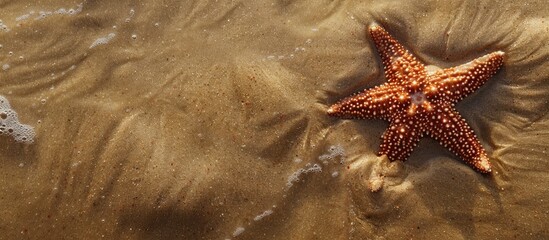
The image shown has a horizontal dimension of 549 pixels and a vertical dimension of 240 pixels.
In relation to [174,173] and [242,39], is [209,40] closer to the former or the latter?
[242,39]

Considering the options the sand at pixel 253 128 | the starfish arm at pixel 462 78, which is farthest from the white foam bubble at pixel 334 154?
the starfish arm at pixel 462 78

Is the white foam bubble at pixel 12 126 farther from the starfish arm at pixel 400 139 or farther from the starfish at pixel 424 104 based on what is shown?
the starfish arm at pixel 400 139

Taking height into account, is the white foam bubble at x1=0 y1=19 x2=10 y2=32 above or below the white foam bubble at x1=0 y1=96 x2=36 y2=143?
above

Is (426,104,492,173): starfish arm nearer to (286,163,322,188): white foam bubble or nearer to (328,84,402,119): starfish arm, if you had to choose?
(328,84,402,119): starfish arm

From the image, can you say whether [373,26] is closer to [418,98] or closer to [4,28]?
[418,98]

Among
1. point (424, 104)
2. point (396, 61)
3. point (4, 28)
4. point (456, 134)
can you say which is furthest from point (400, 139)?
point (4, 28)

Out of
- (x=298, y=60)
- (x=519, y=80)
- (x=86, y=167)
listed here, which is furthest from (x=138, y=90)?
(x=519, y=80)

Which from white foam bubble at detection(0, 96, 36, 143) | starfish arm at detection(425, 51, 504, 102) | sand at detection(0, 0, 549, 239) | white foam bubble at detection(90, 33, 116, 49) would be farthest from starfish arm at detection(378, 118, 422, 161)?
white foam bubble at detection(0, 96, 36, 143)

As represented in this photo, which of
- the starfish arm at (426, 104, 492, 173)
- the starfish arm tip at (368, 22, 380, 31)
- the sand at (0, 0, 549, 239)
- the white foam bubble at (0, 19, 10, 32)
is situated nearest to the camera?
the starfish arm at (426, 104, 492, 173)
